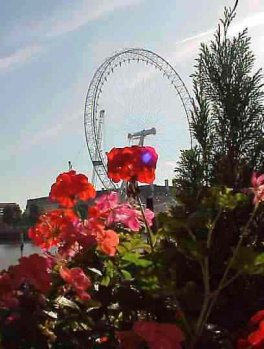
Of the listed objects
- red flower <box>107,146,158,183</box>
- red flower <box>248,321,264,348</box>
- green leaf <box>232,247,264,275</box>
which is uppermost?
red flower <box>107,146,158,183</box>

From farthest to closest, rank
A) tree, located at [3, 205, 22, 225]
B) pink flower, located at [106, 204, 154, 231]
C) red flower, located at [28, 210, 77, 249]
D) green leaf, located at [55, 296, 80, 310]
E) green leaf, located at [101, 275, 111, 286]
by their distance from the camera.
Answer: tree, located at [3, 205, 22, 225]
pink flower, located at [106, 204, 154, 231]
red flower, located at [28, 210, 77, 249]
green leaf, located at [101, 275, 111, 286]
green leaf, located at [55, 296, 80, 310]

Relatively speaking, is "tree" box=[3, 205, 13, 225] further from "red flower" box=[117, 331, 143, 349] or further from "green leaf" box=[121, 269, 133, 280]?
A: "red flower" box=[117, 331, 143, 349]

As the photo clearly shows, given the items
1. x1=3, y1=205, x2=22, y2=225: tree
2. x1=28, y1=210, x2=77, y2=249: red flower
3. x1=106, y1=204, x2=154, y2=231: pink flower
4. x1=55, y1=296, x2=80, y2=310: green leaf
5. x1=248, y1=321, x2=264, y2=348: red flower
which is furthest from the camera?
x1=3, y1=205, x2=22, y2=225: tree

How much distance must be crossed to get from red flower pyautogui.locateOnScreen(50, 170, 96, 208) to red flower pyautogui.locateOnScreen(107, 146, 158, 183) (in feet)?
0.48

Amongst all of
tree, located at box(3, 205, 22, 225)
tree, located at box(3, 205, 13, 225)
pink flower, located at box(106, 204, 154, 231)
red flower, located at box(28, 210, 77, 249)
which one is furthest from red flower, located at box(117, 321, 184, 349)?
tree, located at box(3, 205, 13, 225)

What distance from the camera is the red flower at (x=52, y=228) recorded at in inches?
56.9

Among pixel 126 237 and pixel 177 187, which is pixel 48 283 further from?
pixel 177 187

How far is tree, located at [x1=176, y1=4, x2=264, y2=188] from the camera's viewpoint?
1843mm

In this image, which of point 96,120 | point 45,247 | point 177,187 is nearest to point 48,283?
point 45,247

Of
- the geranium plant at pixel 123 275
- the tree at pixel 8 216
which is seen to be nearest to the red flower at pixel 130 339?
the geranium plant at pixel 123 275

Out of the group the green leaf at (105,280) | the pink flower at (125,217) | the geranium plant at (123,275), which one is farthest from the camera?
the pink flower at (125,217)

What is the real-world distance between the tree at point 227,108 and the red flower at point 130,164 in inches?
16.4

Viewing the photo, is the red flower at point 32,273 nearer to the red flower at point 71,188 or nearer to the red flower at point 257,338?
the red flower at point 71,188

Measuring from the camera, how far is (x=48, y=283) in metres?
1.19
